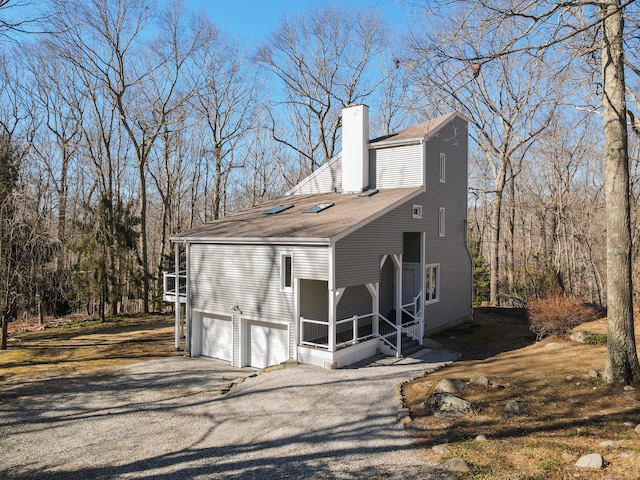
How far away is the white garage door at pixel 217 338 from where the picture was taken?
1566cm

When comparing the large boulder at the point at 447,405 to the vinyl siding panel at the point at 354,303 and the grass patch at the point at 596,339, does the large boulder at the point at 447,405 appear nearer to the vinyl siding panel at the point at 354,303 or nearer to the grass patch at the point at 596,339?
the vinyl siding panel at the point at 354,303

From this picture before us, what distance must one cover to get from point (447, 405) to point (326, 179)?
1289cm

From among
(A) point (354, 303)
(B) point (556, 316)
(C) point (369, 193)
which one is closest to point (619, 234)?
(B) point (556, 316)

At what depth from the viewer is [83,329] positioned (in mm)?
21047

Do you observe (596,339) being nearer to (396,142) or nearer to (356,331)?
(356,331)

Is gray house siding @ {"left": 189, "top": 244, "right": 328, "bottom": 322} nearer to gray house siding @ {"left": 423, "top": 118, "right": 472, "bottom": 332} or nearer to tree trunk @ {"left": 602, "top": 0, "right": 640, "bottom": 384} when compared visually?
gray house siding @ {"left": 423, "top": 118, "right": 472, "bottom": 332}

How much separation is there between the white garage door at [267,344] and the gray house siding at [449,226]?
603cm

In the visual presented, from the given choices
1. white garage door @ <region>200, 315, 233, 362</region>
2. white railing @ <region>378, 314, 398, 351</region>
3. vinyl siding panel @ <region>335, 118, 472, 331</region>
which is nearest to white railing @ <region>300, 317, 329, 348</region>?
white railing @ <region>378, 314, 398, 351</region>

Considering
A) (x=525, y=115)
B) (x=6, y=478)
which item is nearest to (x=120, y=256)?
(x=6, y=478)

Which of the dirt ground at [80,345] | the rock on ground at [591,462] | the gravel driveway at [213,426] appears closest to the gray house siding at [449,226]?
the gravel driveway at [213,426]

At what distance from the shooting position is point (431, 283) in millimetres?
17469

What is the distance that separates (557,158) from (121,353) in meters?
28.5

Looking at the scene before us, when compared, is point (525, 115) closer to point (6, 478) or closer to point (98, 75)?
point (98, 75)

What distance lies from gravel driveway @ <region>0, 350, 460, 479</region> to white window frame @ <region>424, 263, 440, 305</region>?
4031mm
